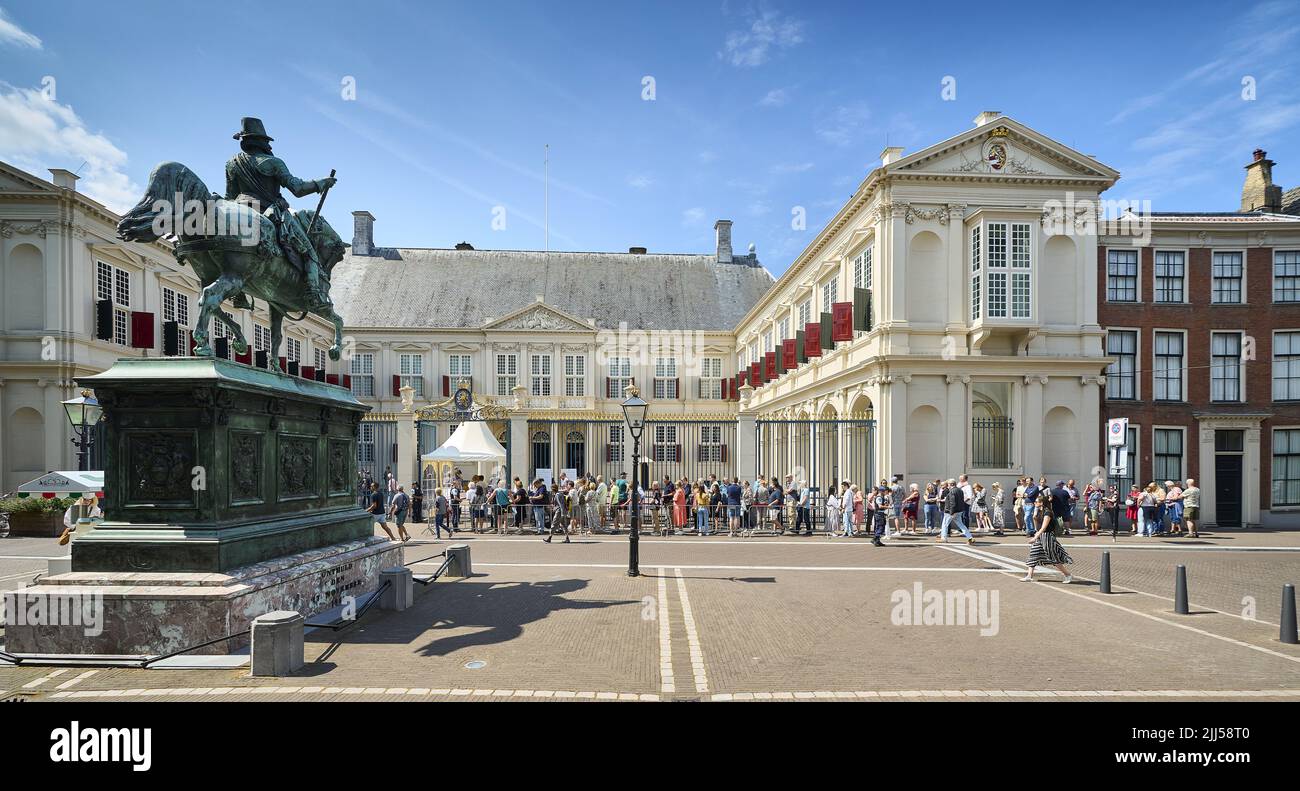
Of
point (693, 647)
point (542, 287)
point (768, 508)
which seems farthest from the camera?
point (542, 287)

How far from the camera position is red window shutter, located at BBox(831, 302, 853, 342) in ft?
76.4

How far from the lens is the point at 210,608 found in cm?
675

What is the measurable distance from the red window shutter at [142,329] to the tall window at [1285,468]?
43025 millimetres

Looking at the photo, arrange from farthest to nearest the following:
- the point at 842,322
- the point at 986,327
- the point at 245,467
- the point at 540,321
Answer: the point at 540,321 → the point at 842,322 → the point at 986,327 → the point at 245,467

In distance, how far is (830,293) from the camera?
2797cm

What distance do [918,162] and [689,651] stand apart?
64.8 ft

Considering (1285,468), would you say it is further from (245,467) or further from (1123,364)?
(245,467)

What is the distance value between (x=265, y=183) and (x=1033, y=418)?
2287 centimetres

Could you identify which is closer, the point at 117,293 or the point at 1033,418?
the point at 1033,418

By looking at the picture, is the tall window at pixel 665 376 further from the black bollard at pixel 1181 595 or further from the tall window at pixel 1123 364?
the black bollard at pixel 1181 595

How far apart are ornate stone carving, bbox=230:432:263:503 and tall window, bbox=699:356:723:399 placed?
38614 millimetres

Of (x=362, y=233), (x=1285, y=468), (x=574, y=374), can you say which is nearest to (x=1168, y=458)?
(x=1285, y=468)

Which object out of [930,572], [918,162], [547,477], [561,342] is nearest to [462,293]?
[561,342]

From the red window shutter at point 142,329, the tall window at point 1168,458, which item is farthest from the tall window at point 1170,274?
the red window shutter at point 142,329
